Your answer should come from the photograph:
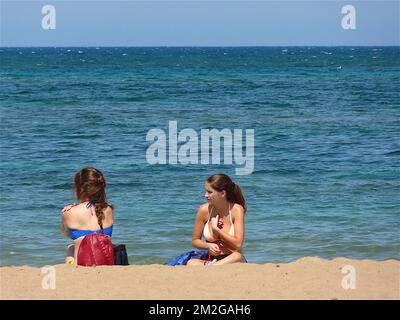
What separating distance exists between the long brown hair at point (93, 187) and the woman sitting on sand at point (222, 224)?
2.97ft

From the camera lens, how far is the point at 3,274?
745 centimetres

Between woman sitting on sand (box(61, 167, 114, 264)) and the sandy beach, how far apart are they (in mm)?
349

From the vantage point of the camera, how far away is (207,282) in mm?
7000

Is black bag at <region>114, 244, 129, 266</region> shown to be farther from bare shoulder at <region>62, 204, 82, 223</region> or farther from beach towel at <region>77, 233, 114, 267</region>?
bare shoulder at <region>62, 204, 82, 223</region>

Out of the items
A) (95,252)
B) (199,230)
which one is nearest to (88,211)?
(95,252)

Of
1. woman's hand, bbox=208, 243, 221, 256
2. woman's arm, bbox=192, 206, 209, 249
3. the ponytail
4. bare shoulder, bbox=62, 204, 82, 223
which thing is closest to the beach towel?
bare shoulder, bbox=62, 204, 82, 223

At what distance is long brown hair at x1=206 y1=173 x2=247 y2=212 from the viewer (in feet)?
24.8

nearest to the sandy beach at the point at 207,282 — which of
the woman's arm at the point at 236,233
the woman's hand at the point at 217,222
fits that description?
the woman's arm at the point at 236,233

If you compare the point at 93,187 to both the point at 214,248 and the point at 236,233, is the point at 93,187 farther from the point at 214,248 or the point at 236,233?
the point at 236,233

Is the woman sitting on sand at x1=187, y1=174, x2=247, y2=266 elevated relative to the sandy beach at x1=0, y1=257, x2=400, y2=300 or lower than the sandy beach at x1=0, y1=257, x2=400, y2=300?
elevated

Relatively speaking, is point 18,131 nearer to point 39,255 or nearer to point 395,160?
point 395,160


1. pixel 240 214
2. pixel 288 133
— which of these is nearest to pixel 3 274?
pixel 240 214

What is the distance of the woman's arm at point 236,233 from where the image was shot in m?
7.60

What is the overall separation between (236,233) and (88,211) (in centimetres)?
135
